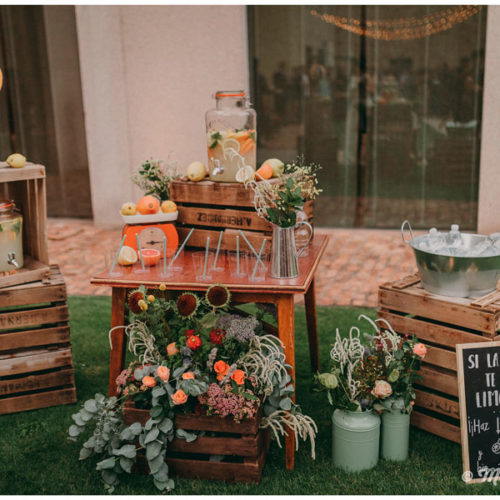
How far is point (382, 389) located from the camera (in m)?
2.73

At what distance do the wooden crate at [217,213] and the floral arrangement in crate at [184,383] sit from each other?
434 mm

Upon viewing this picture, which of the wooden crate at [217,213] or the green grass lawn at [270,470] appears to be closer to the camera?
the green grass lawn at [270,470]

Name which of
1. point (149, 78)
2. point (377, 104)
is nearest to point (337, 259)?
point (377, 104)

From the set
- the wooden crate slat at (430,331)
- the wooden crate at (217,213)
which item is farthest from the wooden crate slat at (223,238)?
the wooden crate slat at (430,331)

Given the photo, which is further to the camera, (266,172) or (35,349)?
(35,349)

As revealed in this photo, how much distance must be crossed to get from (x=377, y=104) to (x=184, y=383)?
16.6 feet

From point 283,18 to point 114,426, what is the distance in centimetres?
529

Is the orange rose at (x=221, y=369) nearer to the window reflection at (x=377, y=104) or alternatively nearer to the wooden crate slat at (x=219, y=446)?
the wooden crate slat at (x=219, y=446)

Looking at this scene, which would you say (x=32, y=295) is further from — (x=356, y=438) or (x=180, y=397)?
(x=356, y=438)

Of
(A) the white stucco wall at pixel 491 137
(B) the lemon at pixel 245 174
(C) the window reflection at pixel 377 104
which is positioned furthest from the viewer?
(C) the window reflection at pixel 377 104

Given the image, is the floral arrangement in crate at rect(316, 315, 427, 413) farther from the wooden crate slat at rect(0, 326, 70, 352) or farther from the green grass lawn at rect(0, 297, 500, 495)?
the wooden crate slat at rect(0, 326, 70, 352)

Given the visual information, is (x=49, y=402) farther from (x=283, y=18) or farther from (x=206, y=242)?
(x=283, y=18)

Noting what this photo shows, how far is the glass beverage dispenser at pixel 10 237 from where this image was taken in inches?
128

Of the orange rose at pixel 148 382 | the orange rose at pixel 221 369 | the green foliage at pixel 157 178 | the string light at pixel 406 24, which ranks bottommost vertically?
the orange rose at pixel 148 382
